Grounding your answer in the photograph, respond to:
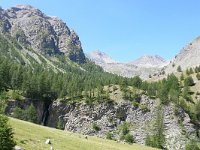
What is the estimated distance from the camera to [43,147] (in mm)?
48844

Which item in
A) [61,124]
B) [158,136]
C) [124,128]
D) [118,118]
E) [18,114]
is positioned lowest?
[158,136]

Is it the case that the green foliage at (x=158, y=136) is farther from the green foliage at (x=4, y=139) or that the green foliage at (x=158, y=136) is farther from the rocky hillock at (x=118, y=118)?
the green foliage at (x=4, y=139)

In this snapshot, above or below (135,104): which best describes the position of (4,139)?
below

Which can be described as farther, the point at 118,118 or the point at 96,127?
the point at 118,118

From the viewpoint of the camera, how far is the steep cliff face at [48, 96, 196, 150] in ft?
543

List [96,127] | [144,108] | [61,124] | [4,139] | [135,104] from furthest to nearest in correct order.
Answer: [135,104] < [144,108] < [61,124] < [96,127] < [4,139]

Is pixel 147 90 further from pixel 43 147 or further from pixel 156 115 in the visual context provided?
pixel 43 147

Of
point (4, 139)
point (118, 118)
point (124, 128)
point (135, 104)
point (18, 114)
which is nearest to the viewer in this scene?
point (4, 139)

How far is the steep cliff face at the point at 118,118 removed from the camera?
543ft

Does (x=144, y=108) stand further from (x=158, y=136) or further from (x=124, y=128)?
(x=158, y=136)

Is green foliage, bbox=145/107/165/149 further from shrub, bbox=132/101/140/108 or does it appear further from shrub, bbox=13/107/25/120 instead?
shrub, bbox=13/107/25/120

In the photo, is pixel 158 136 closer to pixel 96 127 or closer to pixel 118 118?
pixel 118 118

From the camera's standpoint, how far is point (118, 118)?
176 meters

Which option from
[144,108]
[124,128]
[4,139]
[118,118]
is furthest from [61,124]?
[4,139]
